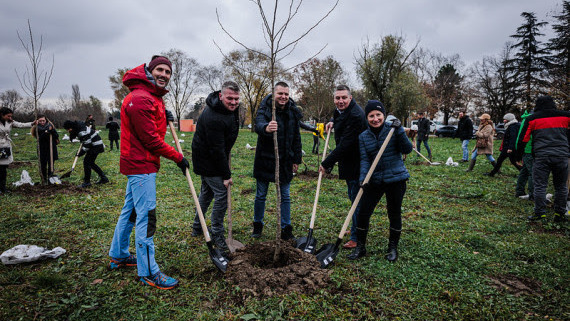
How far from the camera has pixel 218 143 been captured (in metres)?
3.54

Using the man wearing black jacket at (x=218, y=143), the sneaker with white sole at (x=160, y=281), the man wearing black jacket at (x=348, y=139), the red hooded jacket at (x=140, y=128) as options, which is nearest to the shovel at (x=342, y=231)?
the man wearing black jacket at (x=348, y=139)

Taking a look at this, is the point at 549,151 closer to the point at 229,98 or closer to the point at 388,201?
the point at 388,201

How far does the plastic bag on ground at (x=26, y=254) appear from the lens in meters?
3.42

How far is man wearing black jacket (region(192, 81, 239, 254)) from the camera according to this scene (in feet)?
11.6

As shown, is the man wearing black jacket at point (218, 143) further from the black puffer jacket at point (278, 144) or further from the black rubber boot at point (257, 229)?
the black rubber boot at point (257, 229)

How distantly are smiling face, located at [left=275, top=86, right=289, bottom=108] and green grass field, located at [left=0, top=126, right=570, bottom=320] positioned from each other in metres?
2.03

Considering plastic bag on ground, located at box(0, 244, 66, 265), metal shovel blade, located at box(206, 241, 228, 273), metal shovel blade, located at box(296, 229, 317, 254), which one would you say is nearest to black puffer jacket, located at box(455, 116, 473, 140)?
metal shovel blade, located at box(296, 229, 317, 254)

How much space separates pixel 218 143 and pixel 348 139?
5.73 feet

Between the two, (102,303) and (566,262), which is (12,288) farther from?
(566,262)

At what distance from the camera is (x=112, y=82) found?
4203 cm

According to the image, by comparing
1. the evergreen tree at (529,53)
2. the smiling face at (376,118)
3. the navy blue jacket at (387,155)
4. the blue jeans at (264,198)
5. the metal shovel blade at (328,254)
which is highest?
the evergreen tree at (529,53)

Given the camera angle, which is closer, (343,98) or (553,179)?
(343,98)

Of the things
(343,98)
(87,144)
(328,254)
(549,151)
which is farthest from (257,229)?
(87,144)

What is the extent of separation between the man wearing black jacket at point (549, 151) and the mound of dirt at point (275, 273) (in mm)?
4332
